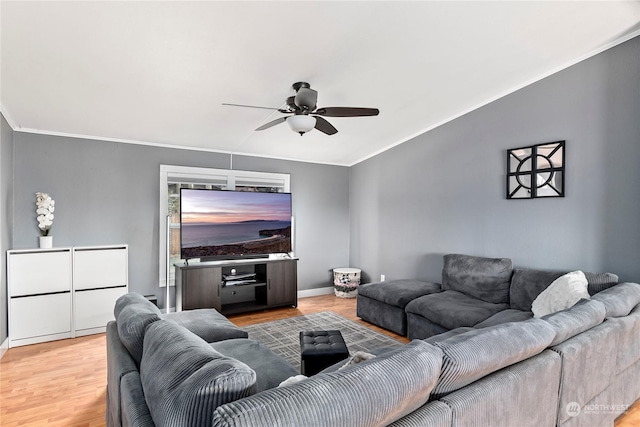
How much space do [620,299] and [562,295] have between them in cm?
37

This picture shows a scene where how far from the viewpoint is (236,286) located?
450cm

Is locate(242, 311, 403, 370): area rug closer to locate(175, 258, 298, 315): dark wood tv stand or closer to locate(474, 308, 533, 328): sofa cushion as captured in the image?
locate(175, 258, 298, 315): dark wood tv stand

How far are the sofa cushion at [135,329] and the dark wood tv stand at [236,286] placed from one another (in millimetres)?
2460

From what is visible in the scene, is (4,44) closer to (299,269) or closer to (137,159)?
(137,159)

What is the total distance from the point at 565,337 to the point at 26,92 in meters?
4.31

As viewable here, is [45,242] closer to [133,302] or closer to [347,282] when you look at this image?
[133,302]

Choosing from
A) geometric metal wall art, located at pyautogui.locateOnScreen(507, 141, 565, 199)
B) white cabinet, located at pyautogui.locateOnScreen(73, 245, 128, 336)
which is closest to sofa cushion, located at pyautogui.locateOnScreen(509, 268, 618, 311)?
geometric metal wall art, located at pyautogui.locateOnScreen(507, 141, 565, 199)

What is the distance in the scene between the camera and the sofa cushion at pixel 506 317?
2.75 meters

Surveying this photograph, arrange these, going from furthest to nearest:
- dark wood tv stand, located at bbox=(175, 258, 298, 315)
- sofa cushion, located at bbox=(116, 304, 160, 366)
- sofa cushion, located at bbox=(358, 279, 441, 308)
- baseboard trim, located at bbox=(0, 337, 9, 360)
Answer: dark wood tv stand, located at bbox=(175, 258, 298, 315), sofa cushion, located at bbox=(358, 279, 441, 308), baseboard trim, located at bbox=(0, 337, 9, 360), sofa cushion, located at bbox=(116, 304, 160, 366)

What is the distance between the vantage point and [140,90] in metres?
2.94

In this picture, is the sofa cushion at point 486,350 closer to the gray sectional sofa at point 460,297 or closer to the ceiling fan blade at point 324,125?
the gray sectional sofa at point 460,297

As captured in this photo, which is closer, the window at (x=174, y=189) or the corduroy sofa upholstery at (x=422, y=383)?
the corduroy sofa upholstery at (x=422, y=383)

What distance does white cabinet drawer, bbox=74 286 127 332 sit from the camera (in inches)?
143

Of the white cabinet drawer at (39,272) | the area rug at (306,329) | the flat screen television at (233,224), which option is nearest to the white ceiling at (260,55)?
the flat screen television at (233,224)
